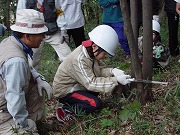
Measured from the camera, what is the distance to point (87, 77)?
12.1 feet

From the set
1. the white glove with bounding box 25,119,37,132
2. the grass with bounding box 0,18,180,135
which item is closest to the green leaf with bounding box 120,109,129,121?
the grass with bounding box 0,18,180,135

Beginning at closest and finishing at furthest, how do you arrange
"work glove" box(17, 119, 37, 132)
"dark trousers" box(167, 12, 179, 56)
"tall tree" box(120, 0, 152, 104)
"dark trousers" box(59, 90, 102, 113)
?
"work glove" box(17, 119, 37, 132) < "tall tree" box(120, 0, 152, 104) < "dark trousers" box(59, 90, 102, 113) < "dark trousers" box(167, 12, 179, 56)

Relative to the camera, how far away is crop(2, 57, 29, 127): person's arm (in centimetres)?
312

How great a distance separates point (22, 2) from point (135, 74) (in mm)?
2909

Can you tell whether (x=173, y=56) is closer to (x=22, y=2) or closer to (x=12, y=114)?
(x=22, y=2)

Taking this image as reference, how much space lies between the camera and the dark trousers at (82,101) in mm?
3785

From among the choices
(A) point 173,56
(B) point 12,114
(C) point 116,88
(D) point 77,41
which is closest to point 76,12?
(D) point 77,41

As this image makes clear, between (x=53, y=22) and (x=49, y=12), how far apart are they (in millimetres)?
189

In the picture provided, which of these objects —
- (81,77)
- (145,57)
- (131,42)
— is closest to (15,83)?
(81,77)

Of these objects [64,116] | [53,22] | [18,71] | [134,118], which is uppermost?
[18,71]

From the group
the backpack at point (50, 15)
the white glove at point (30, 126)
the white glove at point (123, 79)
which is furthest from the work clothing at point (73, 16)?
the white glove at point (30, 126)

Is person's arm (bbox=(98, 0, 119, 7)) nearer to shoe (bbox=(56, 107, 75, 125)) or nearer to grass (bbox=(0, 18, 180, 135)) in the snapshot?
grass (bbox=(0, 18, 180, 135))

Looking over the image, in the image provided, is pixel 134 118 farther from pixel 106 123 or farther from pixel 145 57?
pixel 145 57

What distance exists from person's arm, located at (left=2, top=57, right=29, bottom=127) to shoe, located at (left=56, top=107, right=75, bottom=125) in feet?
2.50
